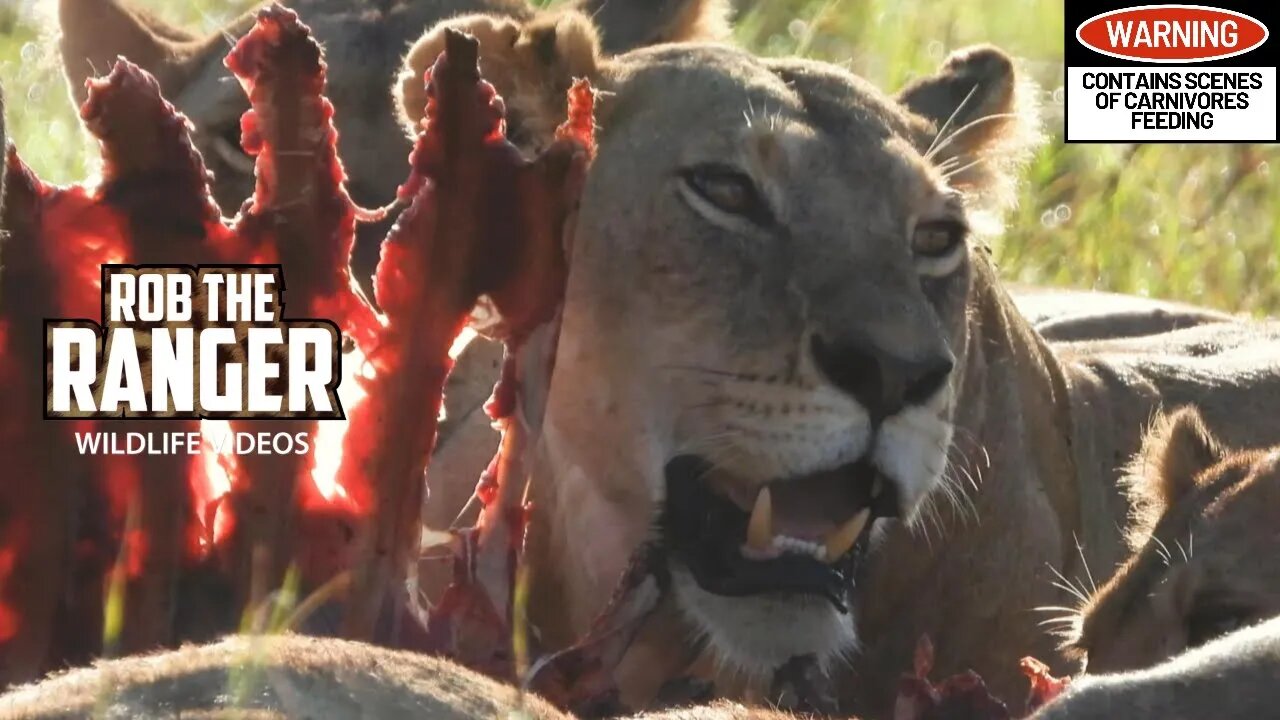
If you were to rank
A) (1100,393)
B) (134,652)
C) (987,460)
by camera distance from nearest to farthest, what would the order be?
(134,652)
(987,460)
(1100,393)

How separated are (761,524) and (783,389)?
0.19 m

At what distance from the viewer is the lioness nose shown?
3.06 metres

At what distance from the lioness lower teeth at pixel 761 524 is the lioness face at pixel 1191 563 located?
1.72 feet

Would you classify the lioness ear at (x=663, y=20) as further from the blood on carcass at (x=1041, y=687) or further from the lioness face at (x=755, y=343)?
the blood on carcass at (x=1041, y=687)

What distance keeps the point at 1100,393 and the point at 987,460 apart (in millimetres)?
678

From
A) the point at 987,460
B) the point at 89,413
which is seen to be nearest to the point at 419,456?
the point at 89,413

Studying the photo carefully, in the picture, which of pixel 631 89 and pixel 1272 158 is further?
pixel 1272 158

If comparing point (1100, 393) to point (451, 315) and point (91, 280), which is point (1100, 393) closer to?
point (451, 315)

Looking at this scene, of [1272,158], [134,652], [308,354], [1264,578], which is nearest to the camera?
[134,652]

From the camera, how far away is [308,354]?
2756 millimetres

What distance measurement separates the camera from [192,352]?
9.19ft

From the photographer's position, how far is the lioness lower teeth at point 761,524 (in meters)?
3.09

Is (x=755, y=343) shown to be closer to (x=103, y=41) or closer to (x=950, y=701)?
(x=950, y=701)

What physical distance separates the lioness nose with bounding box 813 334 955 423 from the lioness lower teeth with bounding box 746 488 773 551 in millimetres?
189
